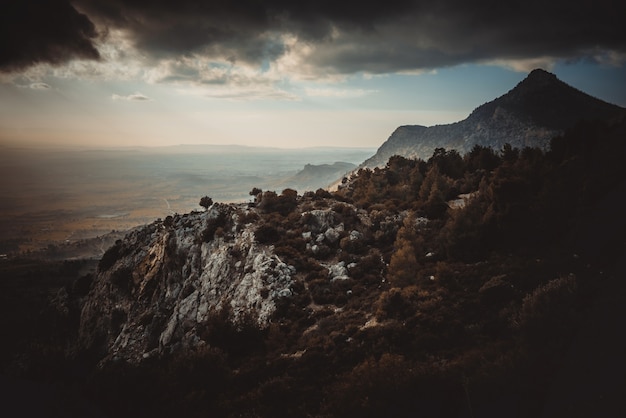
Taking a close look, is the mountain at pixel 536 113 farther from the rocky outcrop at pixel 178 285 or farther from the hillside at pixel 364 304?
the rocky outcrop at pixel 178 285

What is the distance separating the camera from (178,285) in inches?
1300

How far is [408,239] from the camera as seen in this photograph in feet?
81.4

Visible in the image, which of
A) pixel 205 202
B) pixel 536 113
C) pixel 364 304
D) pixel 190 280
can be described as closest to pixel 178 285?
pixel 190 280

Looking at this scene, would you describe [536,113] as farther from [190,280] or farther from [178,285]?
[178,285]

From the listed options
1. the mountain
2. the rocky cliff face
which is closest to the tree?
the rocky cliff face

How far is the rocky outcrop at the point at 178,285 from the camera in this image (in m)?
24.8

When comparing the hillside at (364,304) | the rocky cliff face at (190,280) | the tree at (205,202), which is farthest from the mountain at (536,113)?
the hillside at (364,304)

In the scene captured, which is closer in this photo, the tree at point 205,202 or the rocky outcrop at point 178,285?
the rocky outcrop at point 178,285

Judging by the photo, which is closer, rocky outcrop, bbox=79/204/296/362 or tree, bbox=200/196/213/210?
rocky outcrop, bbox=79/204/296/362

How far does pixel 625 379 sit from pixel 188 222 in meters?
39.9

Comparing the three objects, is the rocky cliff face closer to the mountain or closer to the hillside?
the hillside

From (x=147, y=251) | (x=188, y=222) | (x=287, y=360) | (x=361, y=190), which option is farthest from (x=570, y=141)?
(x=147, y=251)

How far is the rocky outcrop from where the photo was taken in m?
24.8

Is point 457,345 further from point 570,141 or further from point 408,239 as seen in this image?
point 570,141
